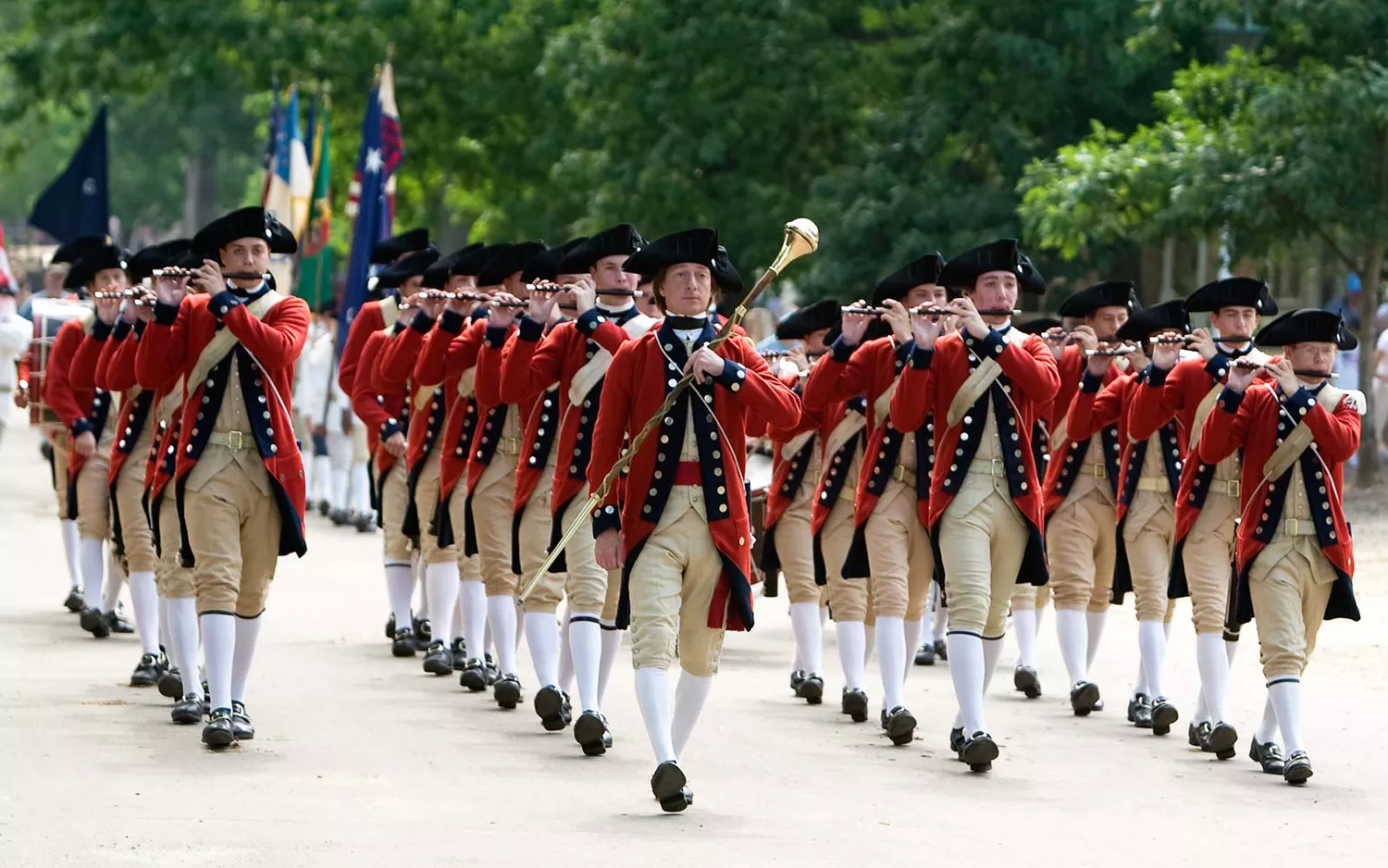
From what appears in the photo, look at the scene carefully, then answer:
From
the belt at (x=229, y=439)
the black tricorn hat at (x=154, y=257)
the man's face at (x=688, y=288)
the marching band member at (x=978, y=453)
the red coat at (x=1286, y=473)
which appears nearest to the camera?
the man's face at (x=688, y=288)

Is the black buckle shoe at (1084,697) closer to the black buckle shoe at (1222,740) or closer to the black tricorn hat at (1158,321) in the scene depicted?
the black buckle shoe at (1222,740)

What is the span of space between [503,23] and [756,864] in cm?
2856

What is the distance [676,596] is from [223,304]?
89.6 inches

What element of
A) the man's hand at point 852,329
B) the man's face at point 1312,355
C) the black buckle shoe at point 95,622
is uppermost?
the man's hand at point 852,329

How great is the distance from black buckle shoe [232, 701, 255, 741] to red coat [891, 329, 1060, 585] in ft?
9.45

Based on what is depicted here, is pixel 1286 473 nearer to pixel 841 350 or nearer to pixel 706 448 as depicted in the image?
pixel 841 350

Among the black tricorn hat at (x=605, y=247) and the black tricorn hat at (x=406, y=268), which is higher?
the black tricorn hat at (x=406, y=268)

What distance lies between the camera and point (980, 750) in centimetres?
1005

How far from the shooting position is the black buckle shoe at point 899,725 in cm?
1080

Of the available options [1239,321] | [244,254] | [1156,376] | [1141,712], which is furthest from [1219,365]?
[244,254]

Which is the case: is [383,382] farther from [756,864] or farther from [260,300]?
[756,864]

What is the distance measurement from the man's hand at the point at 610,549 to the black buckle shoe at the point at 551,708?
1.87 metres

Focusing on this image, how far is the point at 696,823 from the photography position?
29.0 ft

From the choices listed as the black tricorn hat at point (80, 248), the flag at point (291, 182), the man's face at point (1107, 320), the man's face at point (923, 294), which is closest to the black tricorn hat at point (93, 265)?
the black tricorn hat at point (80, 248)
